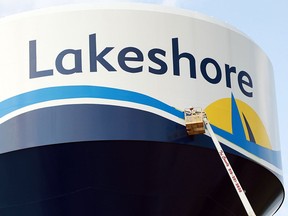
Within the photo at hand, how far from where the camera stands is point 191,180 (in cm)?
1226

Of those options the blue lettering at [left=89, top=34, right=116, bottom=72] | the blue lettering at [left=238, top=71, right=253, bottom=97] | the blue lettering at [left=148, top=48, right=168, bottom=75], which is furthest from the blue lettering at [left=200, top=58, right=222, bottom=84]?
the blue lettering at [left=89, top=34, right=116, bottom=72]

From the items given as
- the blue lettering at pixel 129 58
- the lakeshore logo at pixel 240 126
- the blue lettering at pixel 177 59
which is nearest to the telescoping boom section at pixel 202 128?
the lakeshore logo at pixel 240 126

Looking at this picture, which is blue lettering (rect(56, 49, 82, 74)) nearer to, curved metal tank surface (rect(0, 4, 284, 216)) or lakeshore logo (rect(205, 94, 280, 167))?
curved metal tank surface (rect(0, 4, 284, 216))

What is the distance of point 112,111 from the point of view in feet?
38.4

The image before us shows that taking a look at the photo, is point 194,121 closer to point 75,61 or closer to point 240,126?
point 240,126

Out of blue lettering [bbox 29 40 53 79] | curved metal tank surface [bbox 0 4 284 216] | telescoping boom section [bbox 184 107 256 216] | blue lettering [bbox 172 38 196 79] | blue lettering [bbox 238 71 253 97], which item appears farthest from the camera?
blue lettering [bbox 238 71 253 97]

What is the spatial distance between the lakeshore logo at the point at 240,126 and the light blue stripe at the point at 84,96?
0.64 meters

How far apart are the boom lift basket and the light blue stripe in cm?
11

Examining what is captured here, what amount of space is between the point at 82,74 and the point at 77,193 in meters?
1.76

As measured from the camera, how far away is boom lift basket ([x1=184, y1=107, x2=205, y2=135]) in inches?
468

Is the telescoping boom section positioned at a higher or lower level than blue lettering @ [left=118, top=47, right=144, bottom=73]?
lower

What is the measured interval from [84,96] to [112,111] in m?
0.47

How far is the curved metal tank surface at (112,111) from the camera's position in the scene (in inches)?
461

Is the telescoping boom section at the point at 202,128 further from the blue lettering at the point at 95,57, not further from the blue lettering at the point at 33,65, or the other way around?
the blue lettering at the point at 33,65
